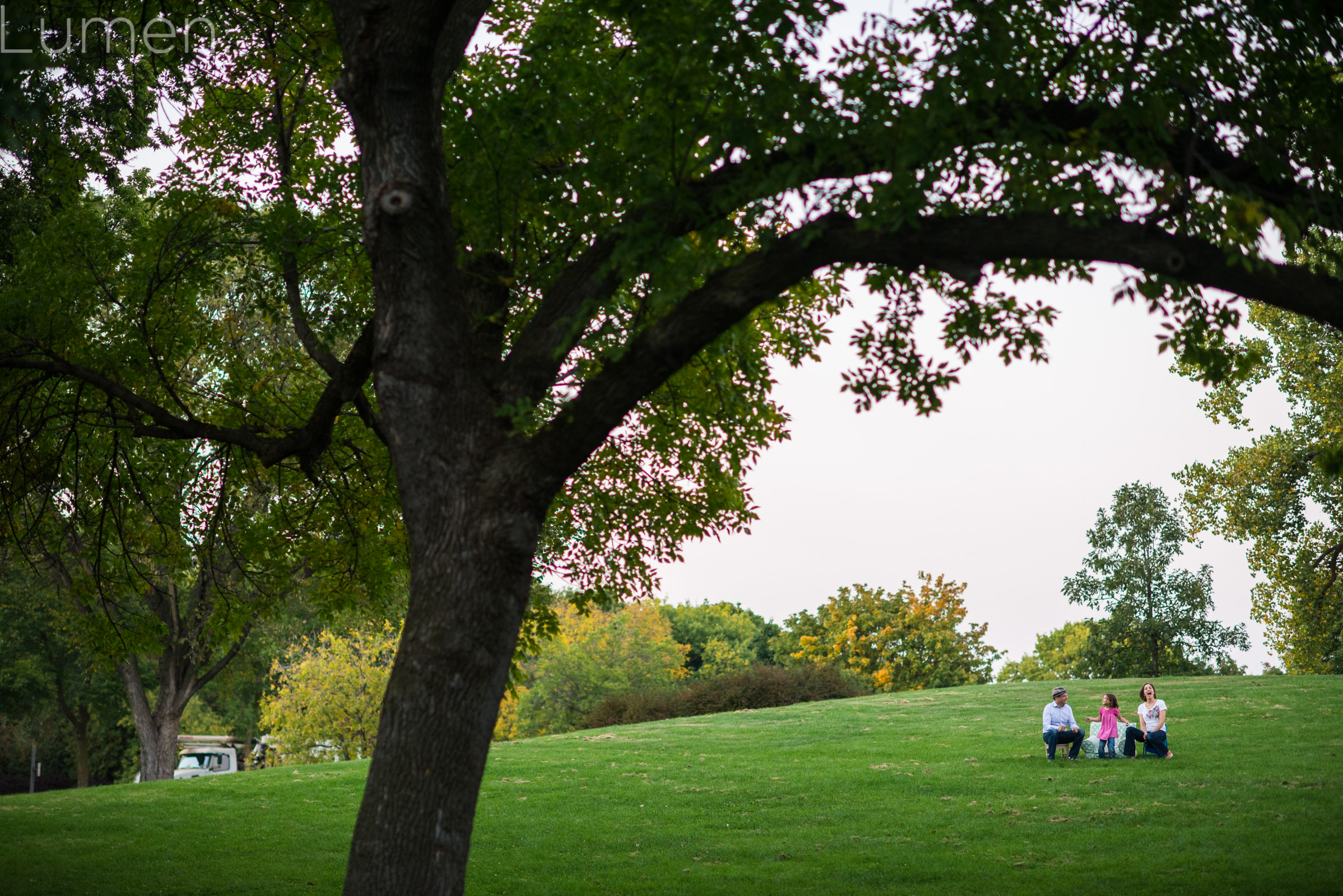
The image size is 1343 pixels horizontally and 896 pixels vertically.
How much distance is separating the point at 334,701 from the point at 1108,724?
28725 mm

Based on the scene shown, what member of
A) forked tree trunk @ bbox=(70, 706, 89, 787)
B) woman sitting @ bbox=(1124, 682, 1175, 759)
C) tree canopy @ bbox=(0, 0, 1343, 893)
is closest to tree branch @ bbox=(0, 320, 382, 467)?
tree canopy @ bbox=(0, 0, 1343, 893)

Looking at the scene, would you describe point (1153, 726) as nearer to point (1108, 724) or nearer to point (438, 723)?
point (1108, 724)

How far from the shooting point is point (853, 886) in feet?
32.8

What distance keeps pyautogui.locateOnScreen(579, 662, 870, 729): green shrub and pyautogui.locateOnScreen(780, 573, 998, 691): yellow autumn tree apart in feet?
19.3

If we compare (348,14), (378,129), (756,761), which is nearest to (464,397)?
(378,129)

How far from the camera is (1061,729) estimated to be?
1605 cm

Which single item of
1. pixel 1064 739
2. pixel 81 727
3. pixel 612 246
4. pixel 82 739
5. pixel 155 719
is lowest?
pixel 82 739

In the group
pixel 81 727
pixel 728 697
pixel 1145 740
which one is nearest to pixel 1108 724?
pixel 1145 740

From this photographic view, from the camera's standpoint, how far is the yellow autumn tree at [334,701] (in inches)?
1463

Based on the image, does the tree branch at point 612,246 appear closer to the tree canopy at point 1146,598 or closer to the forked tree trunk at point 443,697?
the forked tree trunk at point 443,697

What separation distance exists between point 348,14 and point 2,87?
2.30 m

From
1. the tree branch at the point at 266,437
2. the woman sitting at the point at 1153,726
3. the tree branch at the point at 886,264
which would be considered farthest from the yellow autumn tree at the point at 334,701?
the tree branch at the point at 886,264

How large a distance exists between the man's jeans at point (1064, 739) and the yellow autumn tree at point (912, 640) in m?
22.2

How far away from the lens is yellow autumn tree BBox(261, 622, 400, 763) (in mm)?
37156
